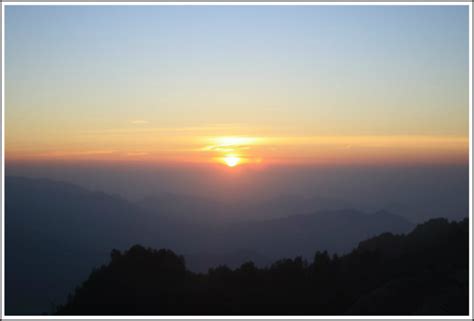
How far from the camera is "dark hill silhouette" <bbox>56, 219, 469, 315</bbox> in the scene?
58.8 ft

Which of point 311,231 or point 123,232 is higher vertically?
point 123,232

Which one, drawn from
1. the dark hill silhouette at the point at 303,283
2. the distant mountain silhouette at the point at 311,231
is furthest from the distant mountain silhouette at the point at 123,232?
the dark hill silhouette at the point at 303,283

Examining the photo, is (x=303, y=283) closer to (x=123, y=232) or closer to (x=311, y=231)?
(x=311, y=231)

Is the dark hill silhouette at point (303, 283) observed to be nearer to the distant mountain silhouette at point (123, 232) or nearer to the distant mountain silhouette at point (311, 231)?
the distant mountain silhouette at point (123, 232)

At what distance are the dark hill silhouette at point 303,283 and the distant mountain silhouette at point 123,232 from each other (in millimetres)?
71632

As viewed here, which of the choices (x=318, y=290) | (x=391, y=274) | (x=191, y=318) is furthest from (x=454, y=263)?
(x=191, y=318)

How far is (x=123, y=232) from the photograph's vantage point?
511ft

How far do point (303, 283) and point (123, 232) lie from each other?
461 ft

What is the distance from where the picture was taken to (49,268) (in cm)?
10762

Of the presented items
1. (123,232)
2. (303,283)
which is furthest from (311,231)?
(303,283)

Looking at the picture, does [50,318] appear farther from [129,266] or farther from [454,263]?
[454,263]

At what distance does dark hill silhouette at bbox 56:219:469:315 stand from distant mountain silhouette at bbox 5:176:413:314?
71632 mm

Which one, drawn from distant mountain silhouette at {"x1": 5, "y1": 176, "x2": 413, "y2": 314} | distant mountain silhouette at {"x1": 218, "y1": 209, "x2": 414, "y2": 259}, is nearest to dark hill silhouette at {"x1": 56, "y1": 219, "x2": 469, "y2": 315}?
distant mountain silhouette at {"x1": 5, "y1": 176, "x2": 413, "y2": 314}

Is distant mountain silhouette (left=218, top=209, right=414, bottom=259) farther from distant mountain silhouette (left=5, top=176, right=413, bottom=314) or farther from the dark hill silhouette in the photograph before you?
the dark hill silhouette
